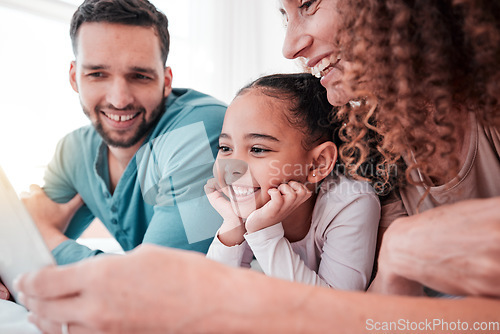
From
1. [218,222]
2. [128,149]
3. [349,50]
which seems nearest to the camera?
[349,50]

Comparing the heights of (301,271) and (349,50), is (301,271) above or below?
below

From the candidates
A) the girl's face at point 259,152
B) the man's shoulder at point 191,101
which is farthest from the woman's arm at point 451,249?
the man's shoulder at point 191,101

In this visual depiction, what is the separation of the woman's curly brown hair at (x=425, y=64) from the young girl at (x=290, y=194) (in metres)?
0.30

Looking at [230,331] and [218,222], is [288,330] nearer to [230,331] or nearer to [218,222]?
[230,331]

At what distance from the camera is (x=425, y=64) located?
0.78 meters

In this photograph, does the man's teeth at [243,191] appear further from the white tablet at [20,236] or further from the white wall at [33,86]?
the white wall at [33,86]

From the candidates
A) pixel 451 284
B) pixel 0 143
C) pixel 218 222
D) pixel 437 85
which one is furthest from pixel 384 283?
pixel 0 143

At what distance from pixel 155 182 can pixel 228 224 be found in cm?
40

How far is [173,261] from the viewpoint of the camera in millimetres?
521

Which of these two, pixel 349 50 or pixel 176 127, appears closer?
pixel 349 50

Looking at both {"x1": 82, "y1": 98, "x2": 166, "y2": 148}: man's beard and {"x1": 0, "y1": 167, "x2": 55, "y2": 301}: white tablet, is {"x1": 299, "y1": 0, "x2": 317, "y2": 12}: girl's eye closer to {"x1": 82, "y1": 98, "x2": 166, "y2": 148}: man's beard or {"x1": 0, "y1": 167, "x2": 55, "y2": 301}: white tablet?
{"x1": 82, "y1": 98, "x2": 166, "y2": 148}: man's beard

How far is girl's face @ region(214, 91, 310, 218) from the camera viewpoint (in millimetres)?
1161

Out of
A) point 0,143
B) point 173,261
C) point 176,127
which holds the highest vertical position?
point 173,261

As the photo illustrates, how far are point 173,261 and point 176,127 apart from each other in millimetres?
968
